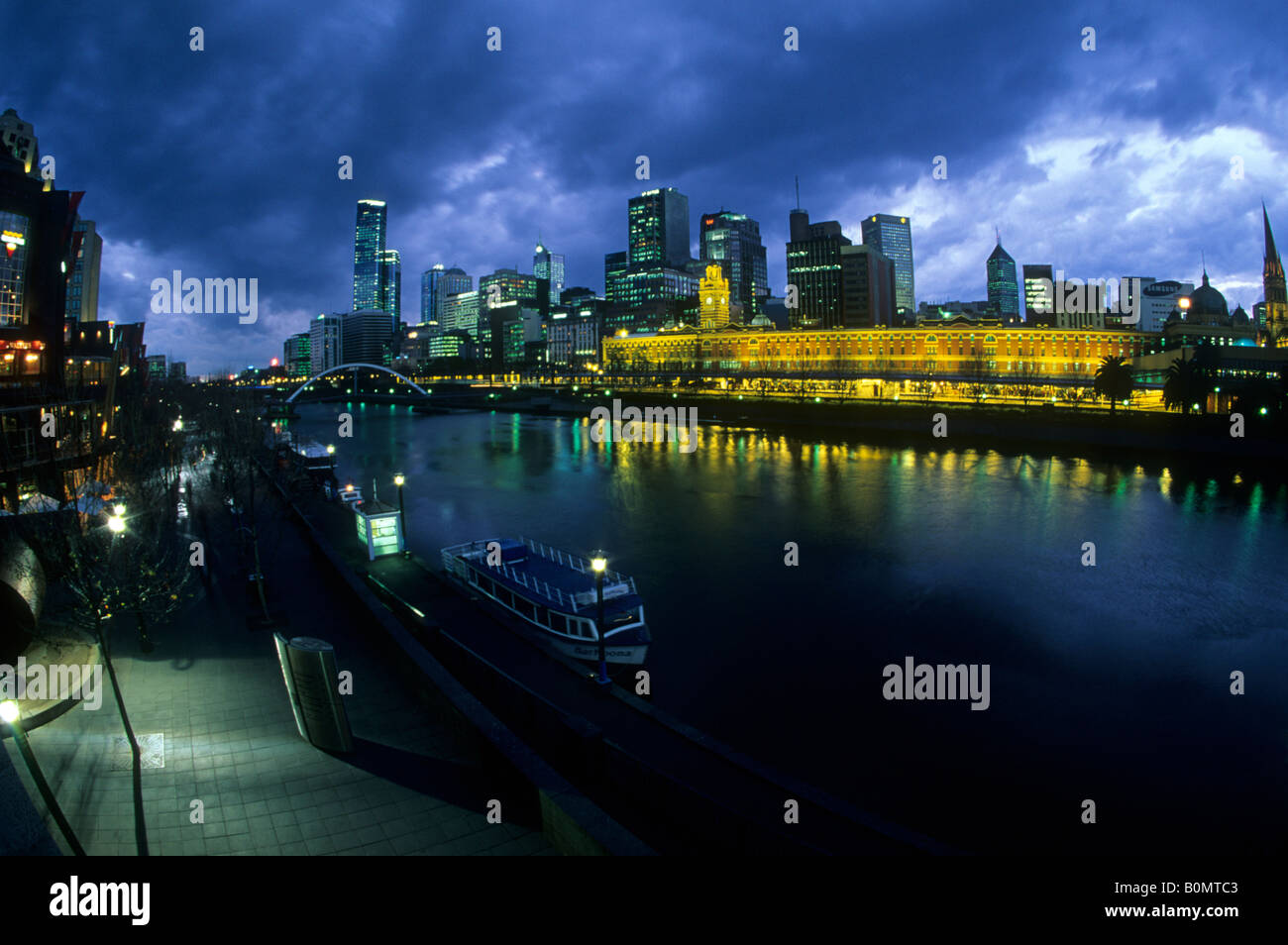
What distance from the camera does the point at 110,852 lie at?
5.25 m

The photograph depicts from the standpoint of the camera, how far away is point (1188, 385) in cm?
4978

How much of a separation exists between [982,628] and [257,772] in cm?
1548

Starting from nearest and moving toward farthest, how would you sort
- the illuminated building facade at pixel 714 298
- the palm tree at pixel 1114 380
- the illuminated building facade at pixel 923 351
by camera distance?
the palm tree at pixel 1114 380
the illuminated building facade at pixel 923 351
the illuminated building facade at pixel 714 298

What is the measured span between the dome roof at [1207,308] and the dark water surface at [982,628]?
6715cm

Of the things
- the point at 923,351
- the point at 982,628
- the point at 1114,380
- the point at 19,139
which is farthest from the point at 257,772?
the point at 923,351

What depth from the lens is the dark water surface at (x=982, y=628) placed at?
383 inches

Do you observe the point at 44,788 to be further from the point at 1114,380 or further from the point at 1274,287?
the point at 1274,287

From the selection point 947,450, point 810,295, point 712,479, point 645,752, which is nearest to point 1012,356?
point 810,295

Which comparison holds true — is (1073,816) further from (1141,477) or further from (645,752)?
(1141,477)

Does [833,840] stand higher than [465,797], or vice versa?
[465,797]

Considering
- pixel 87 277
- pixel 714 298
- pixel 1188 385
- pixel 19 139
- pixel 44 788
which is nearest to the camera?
pixel 44 788

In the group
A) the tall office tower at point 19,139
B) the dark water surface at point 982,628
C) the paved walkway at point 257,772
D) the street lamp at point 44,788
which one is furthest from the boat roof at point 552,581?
the tall office tower at point 19,139

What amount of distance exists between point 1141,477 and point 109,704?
149 ft

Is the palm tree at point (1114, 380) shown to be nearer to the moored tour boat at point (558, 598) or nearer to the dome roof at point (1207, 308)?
the dome roof at point (1207, 308)
